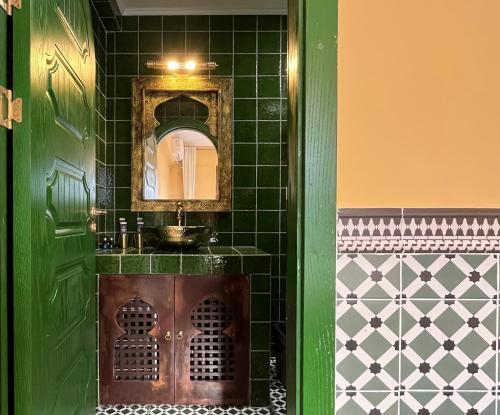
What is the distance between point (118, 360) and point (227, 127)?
1732 millimetres

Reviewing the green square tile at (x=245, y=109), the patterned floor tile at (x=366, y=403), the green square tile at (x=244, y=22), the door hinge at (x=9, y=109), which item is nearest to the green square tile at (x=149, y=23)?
the green square tile at (x=244, y=22)

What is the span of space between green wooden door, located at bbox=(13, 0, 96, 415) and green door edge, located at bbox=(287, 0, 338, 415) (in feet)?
2.65

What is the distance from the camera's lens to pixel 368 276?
849mm

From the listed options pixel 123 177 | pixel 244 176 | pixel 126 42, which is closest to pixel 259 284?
pixel 244 176

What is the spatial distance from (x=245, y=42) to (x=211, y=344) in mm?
2168

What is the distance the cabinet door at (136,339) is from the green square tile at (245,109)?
137 cm

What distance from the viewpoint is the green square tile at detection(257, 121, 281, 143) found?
9.42 ft

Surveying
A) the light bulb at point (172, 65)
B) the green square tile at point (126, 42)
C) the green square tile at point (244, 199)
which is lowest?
the green square tile at point (244, 199)

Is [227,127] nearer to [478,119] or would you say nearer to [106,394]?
[106,394]

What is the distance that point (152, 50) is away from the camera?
281 cm

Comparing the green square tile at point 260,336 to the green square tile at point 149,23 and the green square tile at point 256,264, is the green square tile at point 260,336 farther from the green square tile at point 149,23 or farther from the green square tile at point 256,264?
the green square tile at point 149,23

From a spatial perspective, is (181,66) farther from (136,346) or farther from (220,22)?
(136,346)

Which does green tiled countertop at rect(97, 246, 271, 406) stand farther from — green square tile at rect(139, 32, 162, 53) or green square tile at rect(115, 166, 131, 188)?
green square tile at rect(139, 32, 162, 53)

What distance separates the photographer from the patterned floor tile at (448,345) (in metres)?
0.86
